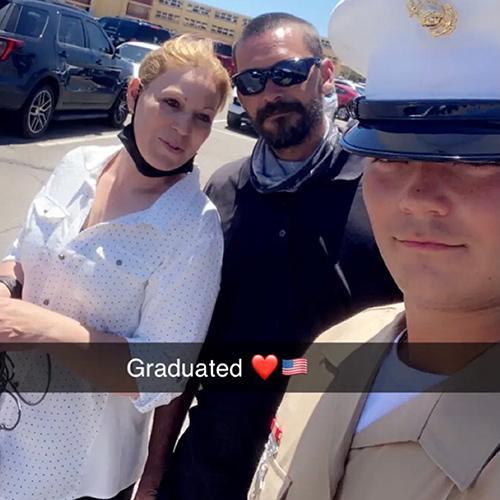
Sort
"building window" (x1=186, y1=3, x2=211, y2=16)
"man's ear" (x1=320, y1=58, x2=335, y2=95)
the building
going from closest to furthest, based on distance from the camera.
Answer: "man's ear" (x1=320, y1=58, x2=335, y2=95) → the building → "building window" (x1=186, y1=3, x2=211, y2=16)

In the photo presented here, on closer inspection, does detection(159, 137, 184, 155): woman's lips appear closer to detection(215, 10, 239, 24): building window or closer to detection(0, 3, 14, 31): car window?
detection(0, 3, 14, 31): car window

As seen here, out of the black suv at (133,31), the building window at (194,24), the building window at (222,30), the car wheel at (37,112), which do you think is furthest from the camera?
the building window at (222,30)

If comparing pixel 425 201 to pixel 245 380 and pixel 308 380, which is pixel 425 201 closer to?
pixel 308 380

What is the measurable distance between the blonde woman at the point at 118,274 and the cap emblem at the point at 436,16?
789mm

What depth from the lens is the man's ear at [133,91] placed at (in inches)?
68.7

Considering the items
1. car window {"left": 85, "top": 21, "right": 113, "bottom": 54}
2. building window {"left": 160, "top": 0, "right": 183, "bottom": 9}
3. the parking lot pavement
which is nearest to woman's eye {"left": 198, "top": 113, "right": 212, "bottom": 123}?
the parking lot pavement

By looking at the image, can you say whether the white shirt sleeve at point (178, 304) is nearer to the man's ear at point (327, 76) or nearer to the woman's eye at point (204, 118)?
the woman's eye at point (204, 118)

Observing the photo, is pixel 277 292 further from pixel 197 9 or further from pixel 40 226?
pixel 197 9

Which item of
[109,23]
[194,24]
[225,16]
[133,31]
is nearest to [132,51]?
[133,31]

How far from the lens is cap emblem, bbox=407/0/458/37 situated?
948 mm

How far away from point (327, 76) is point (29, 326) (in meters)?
1.28

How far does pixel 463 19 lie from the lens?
94 centimetres

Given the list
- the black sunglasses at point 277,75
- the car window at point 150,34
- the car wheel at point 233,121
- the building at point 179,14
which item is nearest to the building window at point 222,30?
the building at point 179,14

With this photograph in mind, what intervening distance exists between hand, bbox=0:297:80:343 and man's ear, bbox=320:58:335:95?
3.83ft
